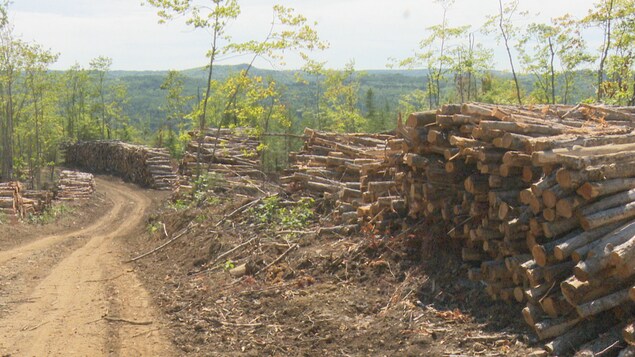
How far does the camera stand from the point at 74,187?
32625 mm

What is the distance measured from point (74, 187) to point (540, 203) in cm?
3008

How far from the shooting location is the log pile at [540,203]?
19.5 ft

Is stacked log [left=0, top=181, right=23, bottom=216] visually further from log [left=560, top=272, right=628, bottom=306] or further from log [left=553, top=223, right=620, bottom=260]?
log [left=560, top=272, right=628, bottom=306]

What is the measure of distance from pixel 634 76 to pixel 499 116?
1697 cm

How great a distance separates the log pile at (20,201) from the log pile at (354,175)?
41.6 feet

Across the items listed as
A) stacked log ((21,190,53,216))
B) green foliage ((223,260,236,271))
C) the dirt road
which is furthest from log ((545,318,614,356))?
stacked log ((21,190,53,216))

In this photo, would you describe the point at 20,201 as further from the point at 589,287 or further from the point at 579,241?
the point at 589,287

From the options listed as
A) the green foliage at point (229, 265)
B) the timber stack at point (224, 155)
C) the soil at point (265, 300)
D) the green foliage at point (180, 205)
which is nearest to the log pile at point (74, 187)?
the timber stack at point (224, 155)

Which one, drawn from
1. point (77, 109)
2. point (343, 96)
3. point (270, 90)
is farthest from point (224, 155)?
point (77, 109)

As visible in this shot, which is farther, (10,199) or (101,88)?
(101,88)

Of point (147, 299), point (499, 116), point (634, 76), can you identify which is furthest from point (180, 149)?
point (499, 116)

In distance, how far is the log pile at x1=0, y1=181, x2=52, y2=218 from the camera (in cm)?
2316

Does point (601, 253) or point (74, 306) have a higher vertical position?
point (601, 253)

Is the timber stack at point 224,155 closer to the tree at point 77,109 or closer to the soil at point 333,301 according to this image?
the soil at point 333,301
